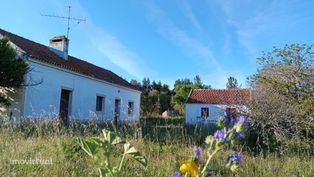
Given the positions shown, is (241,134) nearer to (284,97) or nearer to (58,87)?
(284,97)

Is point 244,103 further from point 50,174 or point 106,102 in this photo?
point 106,102

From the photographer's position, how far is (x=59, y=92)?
15.1m

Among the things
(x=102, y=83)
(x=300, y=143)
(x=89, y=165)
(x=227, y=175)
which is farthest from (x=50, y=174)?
(x=102, y=83)

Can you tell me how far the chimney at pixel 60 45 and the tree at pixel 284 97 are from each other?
11767 millimetres

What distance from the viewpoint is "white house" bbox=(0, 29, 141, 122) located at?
12.9 metres

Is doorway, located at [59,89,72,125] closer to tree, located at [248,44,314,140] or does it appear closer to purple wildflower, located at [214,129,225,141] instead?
tree, located at [248,44,314,140]

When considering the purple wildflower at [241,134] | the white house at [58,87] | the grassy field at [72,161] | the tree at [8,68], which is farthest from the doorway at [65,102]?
the purple wildflower at [241,134]

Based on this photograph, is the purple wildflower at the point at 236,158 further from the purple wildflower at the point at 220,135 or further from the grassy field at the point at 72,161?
the grassy field at the point at 72,161

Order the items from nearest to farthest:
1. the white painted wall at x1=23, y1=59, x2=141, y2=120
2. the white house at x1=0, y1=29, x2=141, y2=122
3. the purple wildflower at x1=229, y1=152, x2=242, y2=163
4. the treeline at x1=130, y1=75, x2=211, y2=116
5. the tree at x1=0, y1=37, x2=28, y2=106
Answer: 1. the purple wildflower at x1=229, y1=152, x2=242, y2=163
2. the tree at x1=0, y1=37, x2=28, y2=106
3. the white house at x1=0, y1=29, x2=141, y2=122
4. the white painted wall at x1=23, y1=59, x2=141, y2=120
5. the treeline at x1=130, y1=75, x2=211, y2=116

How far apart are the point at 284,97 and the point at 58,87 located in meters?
11.0

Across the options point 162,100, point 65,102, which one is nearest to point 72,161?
point 65,102

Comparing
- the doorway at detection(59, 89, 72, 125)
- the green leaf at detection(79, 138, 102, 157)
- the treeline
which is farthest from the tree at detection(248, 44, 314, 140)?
the treeline

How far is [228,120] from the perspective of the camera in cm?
168

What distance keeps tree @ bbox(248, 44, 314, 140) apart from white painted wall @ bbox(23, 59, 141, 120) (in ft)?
15.4
